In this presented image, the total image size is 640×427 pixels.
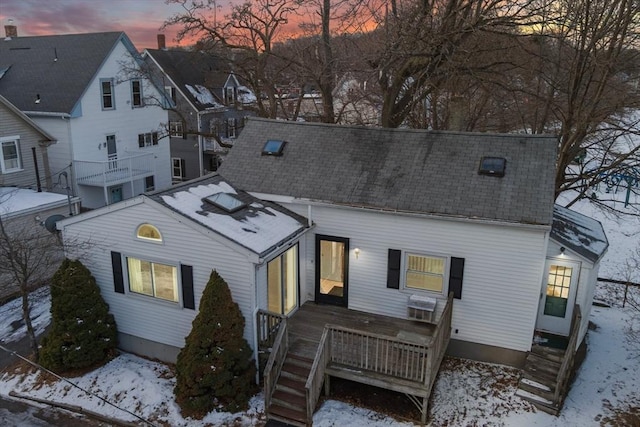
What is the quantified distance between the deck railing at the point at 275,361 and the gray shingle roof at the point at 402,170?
365 centimetres

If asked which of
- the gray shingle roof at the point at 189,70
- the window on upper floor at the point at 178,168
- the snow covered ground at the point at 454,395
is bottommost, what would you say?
the snow covered ground at the point at 454,395

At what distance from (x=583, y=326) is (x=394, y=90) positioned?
440 inches

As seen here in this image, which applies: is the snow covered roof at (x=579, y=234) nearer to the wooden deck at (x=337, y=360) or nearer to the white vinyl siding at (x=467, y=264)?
the white vinyl siding at (x=467, y=264)

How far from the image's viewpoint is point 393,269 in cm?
1223

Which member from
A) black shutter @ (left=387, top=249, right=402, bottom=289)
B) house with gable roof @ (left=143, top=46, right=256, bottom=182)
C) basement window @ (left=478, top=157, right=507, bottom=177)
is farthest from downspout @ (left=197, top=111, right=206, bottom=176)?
basement window @ (left=478, top=157, right=507, bottom=177)

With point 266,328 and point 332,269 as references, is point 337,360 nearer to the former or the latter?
point 266,328

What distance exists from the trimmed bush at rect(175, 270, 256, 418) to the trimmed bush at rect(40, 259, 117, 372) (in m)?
2.86

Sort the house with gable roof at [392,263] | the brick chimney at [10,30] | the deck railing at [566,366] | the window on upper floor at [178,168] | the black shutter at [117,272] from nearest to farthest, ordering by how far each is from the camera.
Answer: the deck railing at [566,366], the house with gable roof at [392,263], the black shutter at [117,272], the brick chimney at [10,30], the window on upper floor at [178,168]

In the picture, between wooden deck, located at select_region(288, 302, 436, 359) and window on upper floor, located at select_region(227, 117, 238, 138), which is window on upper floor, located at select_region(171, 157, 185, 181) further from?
wooden deck, located at select_region(288, 302, 436, 359)

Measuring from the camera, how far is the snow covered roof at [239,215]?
10984mm

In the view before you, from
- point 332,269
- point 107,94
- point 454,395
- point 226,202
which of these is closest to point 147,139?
→ point 107,94

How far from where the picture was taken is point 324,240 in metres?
12.9

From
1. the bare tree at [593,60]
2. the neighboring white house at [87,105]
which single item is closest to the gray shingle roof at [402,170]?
the bare tree at [593,60]

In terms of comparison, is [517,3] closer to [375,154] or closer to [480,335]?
[375,154]
